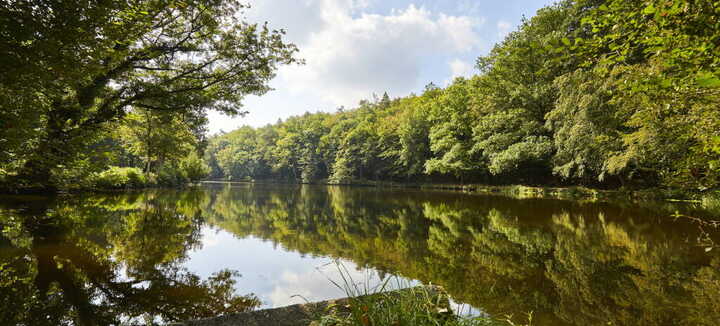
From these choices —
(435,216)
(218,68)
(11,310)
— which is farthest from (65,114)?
(435,216)

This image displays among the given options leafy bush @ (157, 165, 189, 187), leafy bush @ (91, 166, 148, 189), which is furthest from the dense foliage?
leafy bush @ (157, 165, 189, 187)

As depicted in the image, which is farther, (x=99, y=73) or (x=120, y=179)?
(x=120, y=179)

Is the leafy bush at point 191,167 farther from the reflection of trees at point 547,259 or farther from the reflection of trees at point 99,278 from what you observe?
the reflection of trees at point 99,278

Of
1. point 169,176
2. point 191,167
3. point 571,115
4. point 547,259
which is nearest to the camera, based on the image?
point 547,259

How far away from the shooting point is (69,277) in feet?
13.7

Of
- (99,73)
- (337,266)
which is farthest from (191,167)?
(337,266)

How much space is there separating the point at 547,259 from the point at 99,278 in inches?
285

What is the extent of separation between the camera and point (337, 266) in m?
2.14

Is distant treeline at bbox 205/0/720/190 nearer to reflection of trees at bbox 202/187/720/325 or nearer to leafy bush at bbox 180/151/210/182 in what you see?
reflection of trees at bbox 202/187/720/325

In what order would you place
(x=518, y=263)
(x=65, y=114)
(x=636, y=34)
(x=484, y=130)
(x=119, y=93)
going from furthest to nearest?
(x=484, y=130) < (x=119, y=93) < (x=65, y=114) < (x=518, y=263) < (x=636, y=34)

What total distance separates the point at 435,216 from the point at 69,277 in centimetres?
1031

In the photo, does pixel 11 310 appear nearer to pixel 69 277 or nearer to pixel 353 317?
pixel 69 277

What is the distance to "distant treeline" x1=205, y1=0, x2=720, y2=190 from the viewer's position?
289cm

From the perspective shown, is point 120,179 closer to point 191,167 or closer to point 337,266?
point 191,167
